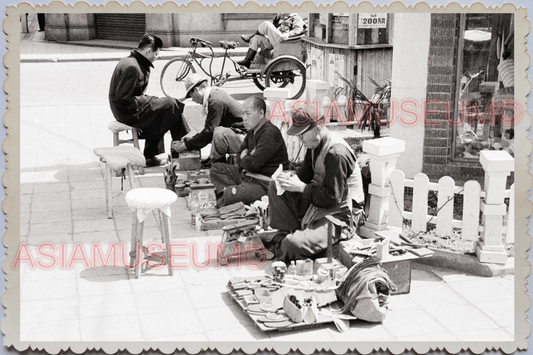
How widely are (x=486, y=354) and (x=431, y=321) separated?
436 millimetres

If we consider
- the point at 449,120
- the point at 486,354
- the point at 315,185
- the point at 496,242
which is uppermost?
the point at 449,120

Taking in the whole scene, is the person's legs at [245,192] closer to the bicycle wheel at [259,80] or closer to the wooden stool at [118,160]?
the wooden stool at [118,160]

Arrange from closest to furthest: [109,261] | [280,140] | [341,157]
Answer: [341,157] < [109,261] < [280,140]

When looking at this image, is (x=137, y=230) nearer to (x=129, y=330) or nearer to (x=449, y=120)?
(x=129, y=330)

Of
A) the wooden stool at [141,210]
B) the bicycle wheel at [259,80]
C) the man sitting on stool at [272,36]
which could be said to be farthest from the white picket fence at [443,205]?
the bicycle wheel at [259,80]

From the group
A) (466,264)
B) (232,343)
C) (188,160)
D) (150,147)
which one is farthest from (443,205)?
(150,147)

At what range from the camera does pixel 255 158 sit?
6.95 meters

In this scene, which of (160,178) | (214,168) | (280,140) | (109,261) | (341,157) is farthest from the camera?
(160,178)

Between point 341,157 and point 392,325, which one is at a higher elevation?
point 341,157

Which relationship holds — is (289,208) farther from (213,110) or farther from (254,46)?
(254,46)

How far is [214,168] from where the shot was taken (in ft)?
24.6

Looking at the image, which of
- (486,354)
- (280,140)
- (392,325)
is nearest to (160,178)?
(280,140)

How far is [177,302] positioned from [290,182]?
4.42ft

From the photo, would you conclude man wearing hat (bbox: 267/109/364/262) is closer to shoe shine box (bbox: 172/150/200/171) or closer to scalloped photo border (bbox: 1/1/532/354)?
scalloped photo border (bbox: 1/1/532/354)
